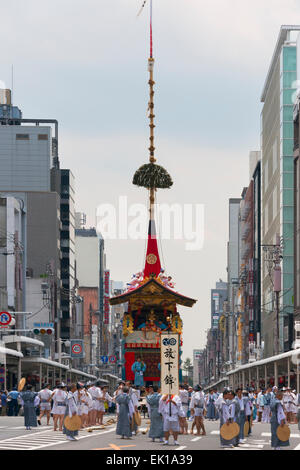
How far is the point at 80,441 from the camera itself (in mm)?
27625

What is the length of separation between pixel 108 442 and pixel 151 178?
2436 cm

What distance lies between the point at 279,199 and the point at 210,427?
58.1 metres

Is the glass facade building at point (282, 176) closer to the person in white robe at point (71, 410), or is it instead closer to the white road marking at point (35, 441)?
the white road marking at point (35, 441)

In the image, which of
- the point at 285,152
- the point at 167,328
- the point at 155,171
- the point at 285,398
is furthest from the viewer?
the point at 285,152

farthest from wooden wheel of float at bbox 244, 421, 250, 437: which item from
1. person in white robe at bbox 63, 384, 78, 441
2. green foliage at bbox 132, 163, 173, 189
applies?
green foliage at bbox 132, 163, 173, 189

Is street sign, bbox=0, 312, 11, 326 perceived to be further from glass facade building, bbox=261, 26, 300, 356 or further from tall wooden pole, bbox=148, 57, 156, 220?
glass facade building, bbox=261, 26, 300, 356

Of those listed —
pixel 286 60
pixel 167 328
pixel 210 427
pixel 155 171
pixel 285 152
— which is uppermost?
pixel 286 60

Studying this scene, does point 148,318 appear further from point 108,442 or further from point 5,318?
point 108,442

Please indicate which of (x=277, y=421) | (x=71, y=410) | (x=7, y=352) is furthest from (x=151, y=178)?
(x=277, y=421)

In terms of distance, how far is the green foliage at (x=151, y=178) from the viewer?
4978 cm

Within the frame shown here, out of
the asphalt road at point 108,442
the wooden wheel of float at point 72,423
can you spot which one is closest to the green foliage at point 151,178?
the asphalt road at point 108,442

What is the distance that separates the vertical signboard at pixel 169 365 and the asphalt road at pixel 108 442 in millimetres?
1459

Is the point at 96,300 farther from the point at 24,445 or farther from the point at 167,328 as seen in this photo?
the point at 24,445
